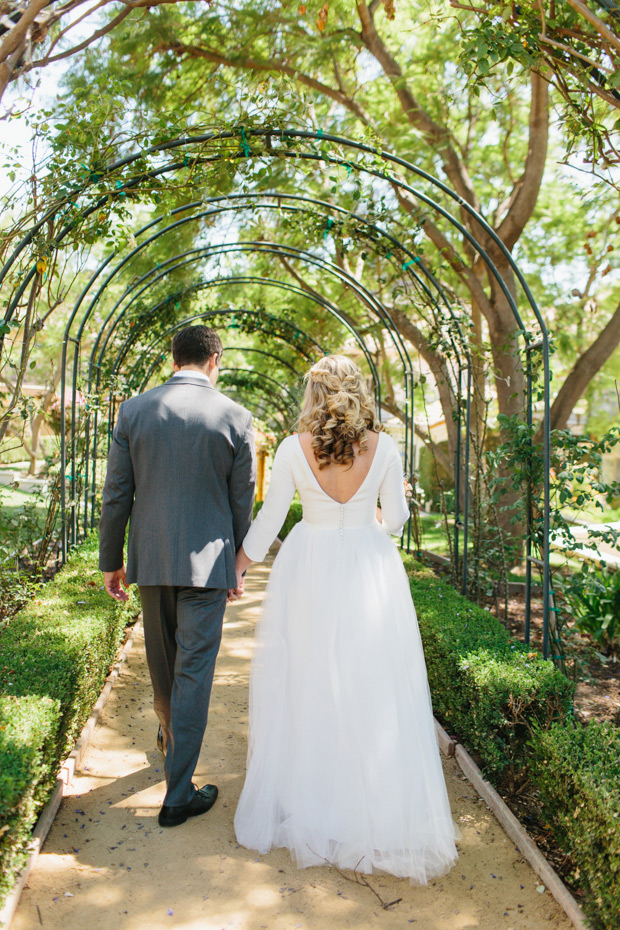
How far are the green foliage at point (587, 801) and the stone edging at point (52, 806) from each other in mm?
1674

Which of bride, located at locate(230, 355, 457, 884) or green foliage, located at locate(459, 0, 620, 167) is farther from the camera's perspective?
green foliage, located at locate(459, 0, 620, 167)

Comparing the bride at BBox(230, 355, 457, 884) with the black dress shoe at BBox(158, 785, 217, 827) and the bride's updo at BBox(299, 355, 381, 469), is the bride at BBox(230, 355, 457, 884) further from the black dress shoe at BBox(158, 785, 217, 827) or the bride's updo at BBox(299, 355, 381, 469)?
the black dress shoe at BBox(158, 785, 217, 827)

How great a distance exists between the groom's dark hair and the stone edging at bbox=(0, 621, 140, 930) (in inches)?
69.8

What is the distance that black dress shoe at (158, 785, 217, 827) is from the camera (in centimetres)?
277

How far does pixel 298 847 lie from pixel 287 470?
1.34 meters

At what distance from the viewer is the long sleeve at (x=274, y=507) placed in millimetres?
2773

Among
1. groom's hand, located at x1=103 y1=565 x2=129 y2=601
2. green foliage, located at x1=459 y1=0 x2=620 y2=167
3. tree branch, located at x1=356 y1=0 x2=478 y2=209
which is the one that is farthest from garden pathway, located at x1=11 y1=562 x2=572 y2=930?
tree branch, located at x1=356 y1=0 x2=478 y2=209

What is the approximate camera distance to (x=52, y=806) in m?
2.76

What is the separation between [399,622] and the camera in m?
2.79

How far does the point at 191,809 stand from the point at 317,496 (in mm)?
1330

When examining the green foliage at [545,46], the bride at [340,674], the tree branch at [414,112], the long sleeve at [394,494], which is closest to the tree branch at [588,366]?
the tree branch at [414,112]

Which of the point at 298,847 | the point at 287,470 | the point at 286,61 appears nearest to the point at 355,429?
the point at 287,470

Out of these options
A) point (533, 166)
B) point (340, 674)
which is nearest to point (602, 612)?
point (340, 674)

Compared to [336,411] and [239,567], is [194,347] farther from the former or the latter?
[239,567]
